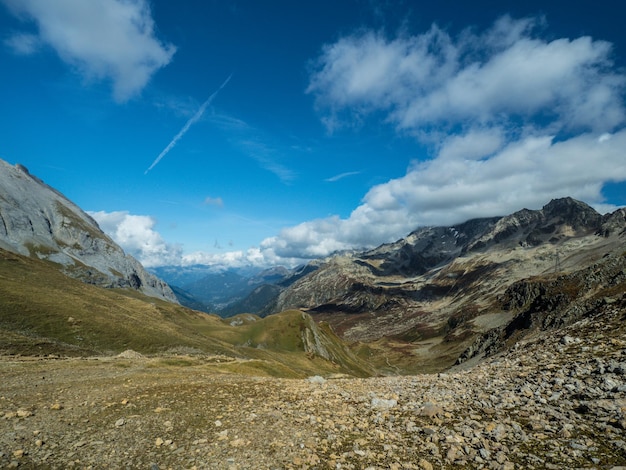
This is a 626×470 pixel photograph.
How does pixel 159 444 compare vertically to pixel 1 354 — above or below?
below

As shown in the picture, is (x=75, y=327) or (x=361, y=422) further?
(x=75, y=327)

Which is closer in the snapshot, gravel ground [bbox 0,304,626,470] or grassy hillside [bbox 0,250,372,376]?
gravel ground [bbox 0,304,626,470]

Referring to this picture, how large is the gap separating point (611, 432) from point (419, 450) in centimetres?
588

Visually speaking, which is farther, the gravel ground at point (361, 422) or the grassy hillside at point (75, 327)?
the grassy hillside at point (75, 327)

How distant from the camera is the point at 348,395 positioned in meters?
17.9

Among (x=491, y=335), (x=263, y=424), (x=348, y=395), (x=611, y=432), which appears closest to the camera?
(x=611, y=432)

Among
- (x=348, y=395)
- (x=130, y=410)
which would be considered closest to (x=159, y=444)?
(x=130, y=410)

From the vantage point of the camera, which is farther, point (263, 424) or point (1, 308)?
point (1, 308)

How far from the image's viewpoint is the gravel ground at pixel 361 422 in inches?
421

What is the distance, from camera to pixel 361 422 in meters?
14.0

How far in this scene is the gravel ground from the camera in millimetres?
10688

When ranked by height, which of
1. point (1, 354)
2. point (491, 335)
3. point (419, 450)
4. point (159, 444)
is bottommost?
point (491, 335)

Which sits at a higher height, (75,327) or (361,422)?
(75,327)

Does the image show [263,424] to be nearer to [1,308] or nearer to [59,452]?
[59,452]
